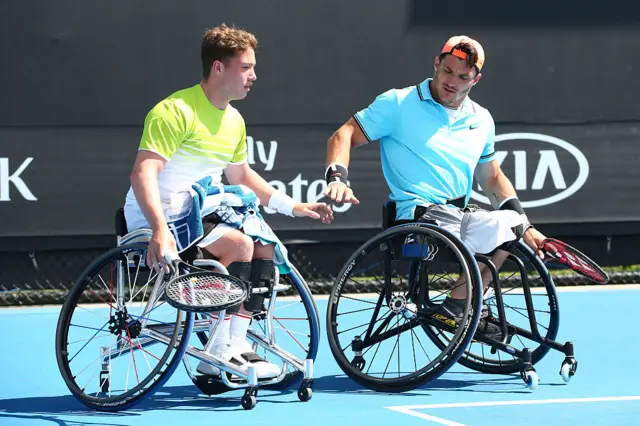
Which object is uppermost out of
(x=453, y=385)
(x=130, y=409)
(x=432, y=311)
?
(x=432, y=311)

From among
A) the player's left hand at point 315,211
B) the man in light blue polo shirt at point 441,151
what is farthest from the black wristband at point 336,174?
the player's left hand at point 315,211

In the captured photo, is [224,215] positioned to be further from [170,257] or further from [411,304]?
[411,304]

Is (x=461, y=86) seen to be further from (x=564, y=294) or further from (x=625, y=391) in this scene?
(x=564, y=294)

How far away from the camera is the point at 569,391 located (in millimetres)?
5156

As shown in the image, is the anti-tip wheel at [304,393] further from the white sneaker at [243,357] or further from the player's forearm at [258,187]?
the player's forearm at [258,187]

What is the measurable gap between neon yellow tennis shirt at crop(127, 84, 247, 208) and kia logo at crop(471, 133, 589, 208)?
3.64m

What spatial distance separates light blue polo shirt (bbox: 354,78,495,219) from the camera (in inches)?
211

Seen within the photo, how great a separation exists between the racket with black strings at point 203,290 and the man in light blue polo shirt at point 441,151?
78 cm

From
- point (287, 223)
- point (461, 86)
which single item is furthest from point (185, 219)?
point (287, 223)

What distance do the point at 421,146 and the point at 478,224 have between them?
416 millimetres

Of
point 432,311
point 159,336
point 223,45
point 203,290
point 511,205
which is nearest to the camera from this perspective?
point 203,290

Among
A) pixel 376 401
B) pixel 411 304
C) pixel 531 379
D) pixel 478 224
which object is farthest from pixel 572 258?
pixel 376 401

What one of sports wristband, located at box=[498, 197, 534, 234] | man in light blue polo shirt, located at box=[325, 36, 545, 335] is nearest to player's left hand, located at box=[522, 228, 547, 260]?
man in light blue polo shirt, located at box=[325, 36, 545, 335]

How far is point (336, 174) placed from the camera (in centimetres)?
521
